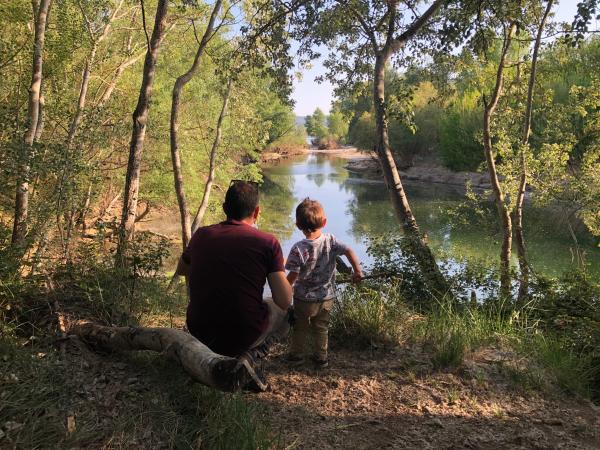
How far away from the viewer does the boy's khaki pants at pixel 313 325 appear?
370 cm

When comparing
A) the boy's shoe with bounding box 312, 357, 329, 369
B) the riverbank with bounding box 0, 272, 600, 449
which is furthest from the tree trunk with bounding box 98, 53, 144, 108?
the boy's shoe with bounding box 312, 357, 329, 369

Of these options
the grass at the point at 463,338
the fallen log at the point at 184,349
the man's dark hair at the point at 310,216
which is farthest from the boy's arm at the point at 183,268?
the grass at the point at 463,338

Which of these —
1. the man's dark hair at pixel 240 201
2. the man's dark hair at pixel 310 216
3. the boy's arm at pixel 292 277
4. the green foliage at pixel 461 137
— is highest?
the green foliage at pixel 461 137

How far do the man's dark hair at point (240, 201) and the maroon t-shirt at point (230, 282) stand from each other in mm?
52

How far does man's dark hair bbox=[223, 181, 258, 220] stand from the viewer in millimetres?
2771

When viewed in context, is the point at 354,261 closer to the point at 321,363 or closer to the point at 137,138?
the point at 321,363

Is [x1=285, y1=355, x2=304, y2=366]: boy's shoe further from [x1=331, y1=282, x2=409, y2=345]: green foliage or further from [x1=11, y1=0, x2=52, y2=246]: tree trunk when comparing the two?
[x1=11, y1=0, x2=52, y2=246]: tree trunk

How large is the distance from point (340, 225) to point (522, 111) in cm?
1464

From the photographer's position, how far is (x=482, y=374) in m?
3.62

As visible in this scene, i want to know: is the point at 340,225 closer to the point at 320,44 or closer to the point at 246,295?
the point at 320,44

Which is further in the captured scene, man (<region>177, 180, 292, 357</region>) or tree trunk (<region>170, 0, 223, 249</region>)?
tree trunk (<region>170, 0, 223, 249</region>)

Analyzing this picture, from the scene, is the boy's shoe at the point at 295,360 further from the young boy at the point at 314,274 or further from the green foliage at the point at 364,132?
the green foliage at the point at 364,132

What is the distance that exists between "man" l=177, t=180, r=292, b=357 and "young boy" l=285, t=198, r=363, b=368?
794 mm

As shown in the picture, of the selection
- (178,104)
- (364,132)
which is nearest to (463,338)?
(178,104)
